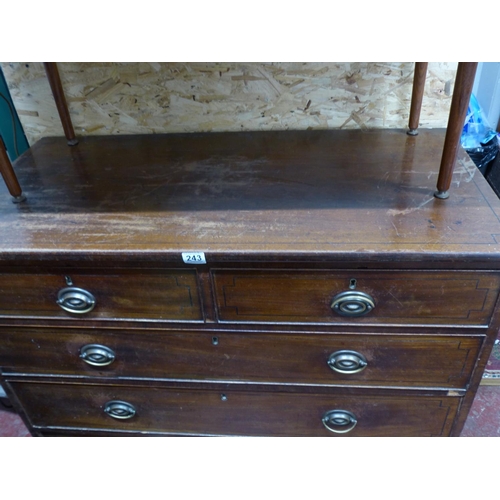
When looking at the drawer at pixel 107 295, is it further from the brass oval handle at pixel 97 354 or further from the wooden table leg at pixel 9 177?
the wooden table leg at pixel 9 177

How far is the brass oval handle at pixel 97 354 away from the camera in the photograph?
3.65ft

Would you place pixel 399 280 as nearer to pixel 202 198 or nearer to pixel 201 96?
pixel 202 198

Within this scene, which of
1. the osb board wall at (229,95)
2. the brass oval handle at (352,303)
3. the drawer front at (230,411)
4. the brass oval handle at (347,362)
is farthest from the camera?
the osb board wall at (229,95)

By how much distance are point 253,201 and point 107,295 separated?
1.31 ft

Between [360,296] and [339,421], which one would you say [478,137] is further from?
[339,421]

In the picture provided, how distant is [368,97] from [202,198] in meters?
0.59

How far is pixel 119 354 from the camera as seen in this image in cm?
112

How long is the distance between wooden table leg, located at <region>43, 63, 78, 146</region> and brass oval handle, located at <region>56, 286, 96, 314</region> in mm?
547

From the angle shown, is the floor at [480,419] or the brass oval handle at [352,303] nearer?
the brass oval handle at [352,303]

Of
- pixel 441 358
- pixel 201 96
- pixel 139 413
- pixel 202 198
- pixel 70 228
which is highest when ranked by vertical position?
pixel 201 96

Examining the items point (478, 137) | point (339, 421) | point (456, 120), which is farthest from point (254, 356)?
point (478, 137)

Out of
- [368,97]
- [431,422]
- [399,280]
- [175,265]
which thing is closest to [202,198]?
[175,265]

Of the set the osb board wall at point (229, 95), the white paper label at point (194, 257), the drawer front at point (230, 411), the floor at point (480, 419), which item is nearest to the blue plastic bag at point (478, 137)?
the osb board wall at point (229, 95)
